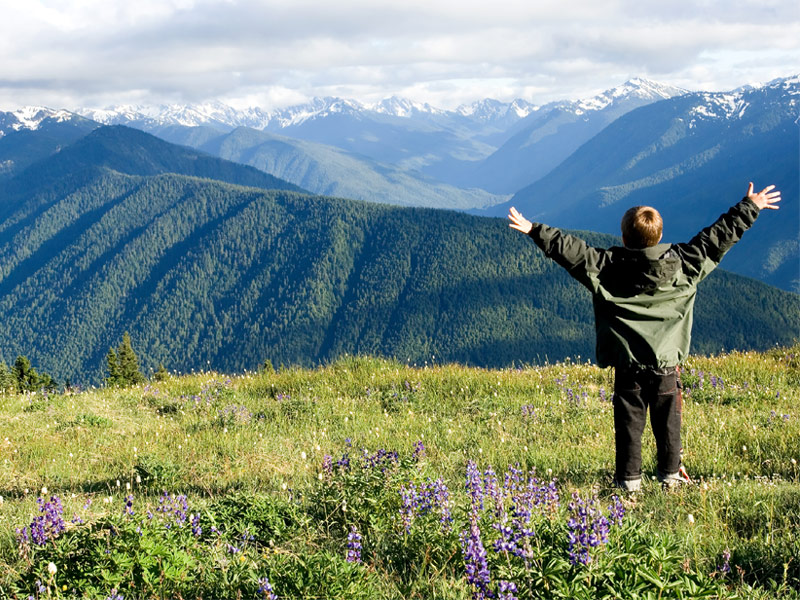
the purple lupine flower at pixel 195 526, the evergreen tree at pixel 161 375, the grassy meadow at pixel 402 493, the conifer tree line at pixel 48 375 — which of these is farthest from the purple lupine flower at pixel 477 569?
the conifer tree line at pixel 48 375

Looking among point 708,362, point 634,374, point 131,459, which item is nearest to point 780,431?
point 634,374

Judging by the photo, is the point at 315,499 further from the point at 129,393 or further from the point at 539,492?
the point at 129,393

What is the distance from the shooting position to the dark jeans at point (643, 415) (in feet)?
18.9

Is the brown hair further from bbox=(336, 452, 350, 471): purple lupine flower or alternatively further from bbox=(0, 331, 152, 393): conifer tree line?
bbox=(0, 331, 152, 393): conifer tree line

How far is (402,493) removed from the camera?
452 cm

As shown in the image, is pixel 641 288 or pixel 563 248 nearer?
pixel 563 248

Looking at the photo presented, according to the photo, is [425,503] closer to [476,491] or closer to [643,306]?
[476,491]

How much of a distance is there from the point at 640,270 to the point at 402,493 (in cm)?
284

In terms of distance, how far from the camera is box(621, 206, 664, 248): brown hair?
566 cm

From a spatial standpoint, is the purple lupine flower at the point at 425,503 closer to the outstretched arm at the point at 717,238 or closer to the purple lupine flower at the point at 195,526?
the purple lupine flower at the point at 195,526

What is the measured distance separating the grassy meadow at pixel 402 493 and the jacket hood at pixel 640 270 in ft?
5.69

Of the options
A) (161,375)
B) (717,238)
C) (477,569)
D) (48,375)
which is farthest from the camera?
(48,375)

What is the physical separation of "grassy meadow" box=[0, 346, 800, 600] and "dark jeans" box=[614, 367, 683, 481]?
0.27m

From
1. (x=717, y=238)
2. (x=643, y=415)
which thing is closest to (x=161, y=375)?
(x=643, y=415)
